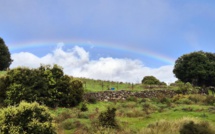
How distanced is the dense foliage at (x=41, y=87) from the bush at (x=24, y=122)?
42.2 feet

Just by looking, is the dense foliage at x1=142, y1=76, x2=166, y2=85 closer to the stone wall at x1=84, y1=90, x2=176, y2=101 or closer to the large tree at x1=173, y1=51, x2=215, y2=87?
the large tree at x1=173, y1=51, x2=215, y2=87

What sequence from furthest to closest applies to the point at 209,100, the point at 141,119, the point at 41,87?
1. the point at 209,100
2. the point at 41,87
3. the point at 141,119

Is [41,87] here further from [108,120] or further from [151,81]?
[151,81]

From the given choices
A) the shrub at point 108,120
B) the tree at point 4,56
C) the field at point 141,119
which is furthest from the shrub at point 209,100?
the tree at point 4,56

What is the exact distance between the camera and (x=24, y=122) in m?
12.7

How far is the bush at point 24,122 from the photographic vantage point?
12.4 meters

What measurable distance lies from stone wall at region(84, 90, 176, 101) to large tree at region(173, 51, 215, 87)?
51.3ft

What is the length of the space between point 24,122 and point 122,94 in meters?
24.4

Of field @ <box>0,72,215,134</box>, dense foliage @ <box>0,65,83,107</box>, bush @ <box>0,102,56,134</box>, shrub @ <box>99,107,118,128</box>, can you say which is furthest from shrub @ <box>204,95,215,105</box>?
bush @ <box>0,102,56,134</box>

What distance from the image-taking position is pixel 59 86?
2948 cm

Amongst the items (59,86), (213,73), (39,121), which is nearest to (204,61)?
(213,73)

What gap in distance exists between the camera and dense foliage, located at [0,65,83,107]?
2626 centimetres

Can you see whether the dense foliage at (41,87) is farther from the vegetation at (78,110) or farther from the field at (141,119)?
the field at (141,119)

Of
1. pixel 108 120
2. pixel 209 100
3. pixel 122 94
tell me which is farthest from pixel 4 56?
pixel 108 120
